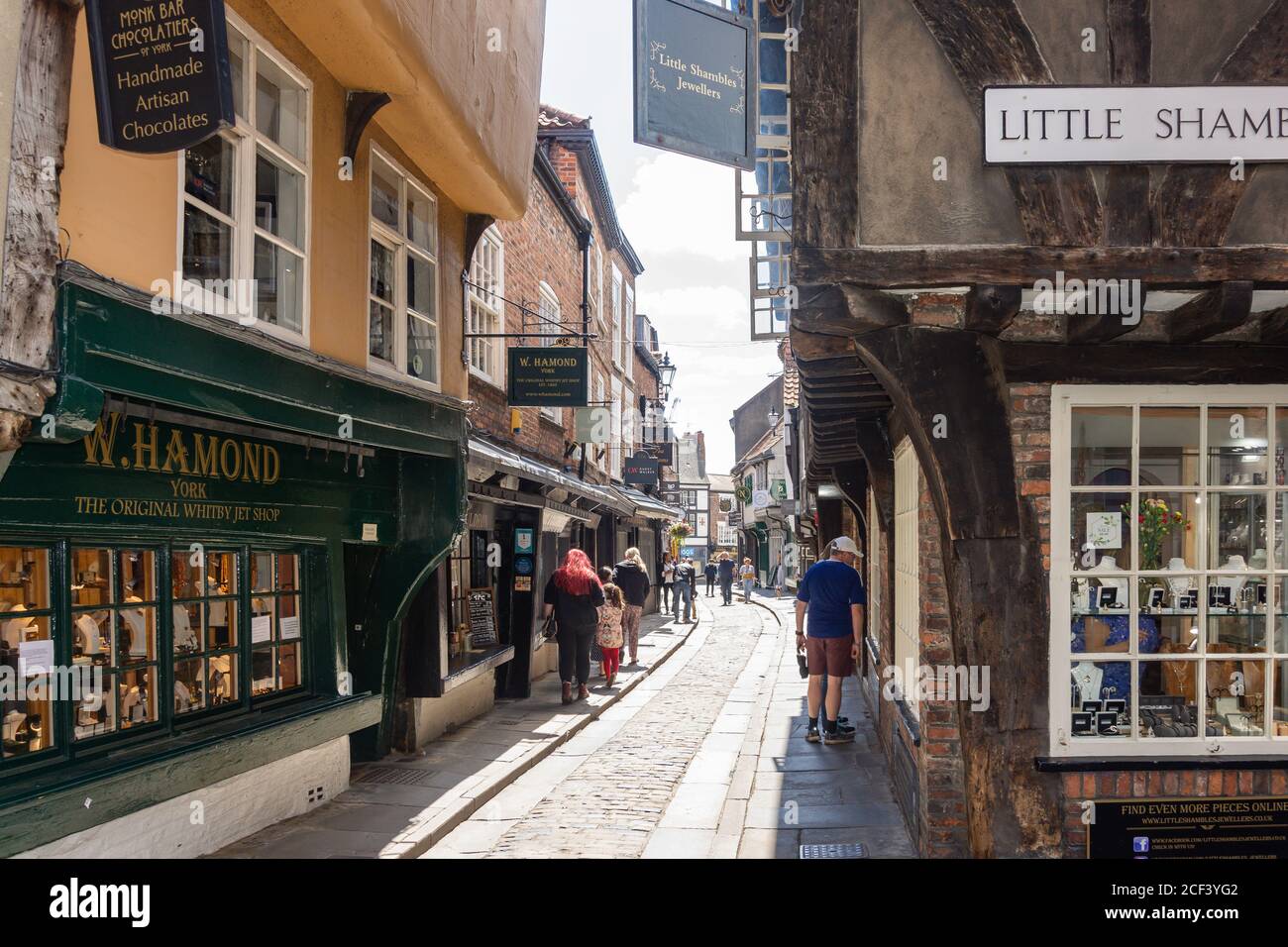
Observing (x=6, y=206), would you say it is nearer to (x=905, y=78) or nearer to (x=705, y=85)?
(x=905, y=78)

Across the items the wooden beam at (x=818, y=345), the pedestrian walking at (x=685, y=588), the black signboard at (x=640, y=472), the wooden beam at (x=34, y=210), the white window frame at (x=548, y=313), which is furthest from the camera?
the pedestrian walking at (x=685, y=588)

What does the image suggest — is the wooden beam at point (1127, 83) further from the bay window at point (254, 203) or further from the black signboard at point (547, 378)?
the black signboard at point (547, 378)

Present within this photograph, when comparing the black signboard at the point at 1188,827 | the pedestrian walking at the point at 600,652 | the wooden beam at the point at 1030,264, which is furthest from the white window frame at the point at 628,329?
the black signboard at the point at 1188,827

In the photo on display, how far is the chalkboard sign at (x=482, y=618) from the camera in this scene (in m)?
11.7

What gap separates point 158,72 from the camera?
4320mm

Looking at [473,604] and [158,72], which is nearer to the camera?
[158,72]

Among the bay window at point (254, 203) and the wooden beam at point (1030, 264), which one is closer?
the wooden beam at point (1030, 264)

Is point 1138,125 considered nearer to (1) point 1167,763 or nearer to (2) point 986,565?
(2) point 986,565

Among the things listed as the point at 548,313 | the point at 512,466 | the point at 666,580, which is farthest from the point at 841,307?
the point at 666,580

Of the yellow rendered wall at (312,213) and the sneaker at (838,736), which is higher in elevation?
the yellow rendered wall at (312,213)

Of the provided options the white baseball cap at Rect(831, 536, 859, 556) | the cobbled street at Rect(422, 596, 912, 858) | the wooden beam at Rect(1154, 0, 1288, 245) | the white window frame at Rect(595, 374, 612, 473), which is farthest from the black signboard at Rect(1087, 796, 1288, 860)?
the white window frame at Rect(595, 374, 612, 473)

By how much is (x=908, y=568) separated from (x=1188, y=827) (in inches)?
105

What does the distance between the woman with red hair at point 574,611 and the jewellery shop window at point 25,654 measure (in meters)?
7.33

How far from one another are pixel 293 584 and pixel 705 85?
16.2 ft
